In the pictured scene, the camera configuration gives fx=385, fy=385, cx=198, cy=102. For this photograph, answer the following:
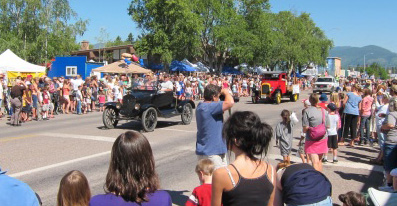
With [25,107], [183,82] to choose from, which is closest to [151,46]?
[183,82]

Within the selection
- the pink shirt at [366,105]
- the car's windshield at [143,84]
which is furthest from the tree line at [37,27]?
the pink shirt at [366,105]

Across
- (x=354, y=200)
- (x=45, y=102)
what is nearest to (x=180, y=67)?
(x=45, y=102)

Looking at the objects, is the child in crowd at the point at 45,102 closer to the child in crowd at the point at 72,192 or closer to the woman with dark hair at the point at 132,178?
the child in crowd at the point at 72,192

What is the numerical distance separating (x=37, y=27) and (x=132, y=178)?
39058 millimetres

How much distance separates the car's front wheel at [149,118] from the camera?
12113 mm

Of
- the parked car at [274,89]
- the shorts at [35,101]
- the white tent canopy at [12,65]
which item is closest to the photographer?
the shorts at [35,101]

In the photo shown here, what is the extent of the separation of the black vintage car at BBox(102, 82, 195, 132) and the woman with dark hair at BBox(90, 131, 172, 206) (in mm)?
9715

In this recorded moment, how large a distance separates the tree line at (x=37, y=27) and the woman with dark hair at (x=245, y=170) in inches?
1429

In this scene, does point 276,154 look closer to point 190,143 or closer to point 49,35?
point 190,143

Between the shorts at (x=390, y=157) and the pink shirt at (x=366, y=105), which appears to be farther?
the pink shirt at (x=366, y=105)

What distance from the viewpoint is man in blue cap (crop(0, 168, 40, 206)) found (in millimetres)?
2041

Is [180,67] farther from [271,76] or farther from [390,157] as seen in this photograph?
[390,157]

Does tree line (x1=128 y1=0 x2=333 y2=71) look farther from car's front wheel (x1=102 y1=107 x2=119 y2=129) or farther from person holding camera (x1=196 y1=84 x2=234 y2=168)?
person holding camera (x1=196 y1=84 x2=234 y2=168)


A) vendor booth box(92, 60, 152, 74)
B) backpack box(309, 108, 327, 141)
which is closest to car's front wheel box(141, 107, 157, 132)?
backpack box(309, 108, 327, 141)
